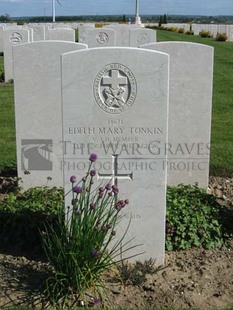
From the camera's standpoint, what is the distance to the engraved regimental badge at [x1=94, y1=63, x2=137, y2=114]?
4047 millimetres

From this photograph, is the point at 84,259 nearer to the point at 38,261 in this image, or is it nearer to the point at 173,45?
the point at 38,261

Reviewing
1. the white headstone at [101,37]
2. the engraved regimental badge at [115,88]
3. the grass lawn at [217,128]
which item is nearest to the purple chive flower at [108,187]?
the engraved regimental badge at [115,88]

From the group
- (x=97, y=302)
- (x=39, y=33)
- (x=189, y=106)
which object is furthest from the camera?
(x=39, y=33)

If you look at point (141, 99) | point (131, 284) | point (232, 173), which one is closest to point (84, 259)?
point (131, 284)

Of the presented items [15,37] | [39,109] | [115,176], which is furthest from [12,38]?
[115,176]

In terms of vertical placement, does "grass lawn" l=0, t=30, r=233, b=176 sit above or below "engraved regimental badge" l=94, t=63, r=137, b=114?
below

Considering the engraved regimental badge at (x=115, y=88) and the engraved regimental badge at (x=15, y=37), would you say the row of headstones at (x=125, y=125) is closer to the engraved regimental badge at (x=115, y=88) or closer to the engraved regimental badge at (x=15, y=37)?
the engraved regimental badge at (x=115, y=88)

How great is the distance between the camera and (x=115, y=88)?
405 centimetres

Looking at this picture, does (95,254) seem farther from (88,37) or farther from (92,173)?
(88,37)

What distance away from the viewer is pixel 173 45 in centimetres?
583

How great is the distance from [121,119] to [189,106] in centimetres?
202

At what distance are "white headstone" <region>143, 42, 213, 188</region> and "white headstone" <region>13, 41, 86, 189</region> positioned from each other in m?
1.05

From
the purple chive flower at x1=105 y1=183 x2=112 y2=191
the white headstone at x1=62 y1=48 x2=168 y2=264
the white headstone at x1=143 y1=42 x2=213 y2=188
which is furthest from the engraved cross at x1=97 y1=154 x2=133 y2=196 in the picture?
the white headstone at x1=143 y1=42 x2=213 y2=188

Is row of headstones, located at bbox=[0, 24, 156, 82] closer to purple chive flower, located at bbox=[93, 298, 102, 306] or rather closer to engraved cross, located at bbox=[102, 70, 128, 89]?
engraved cross, located at bbox=[102, 70, 128, 89]
